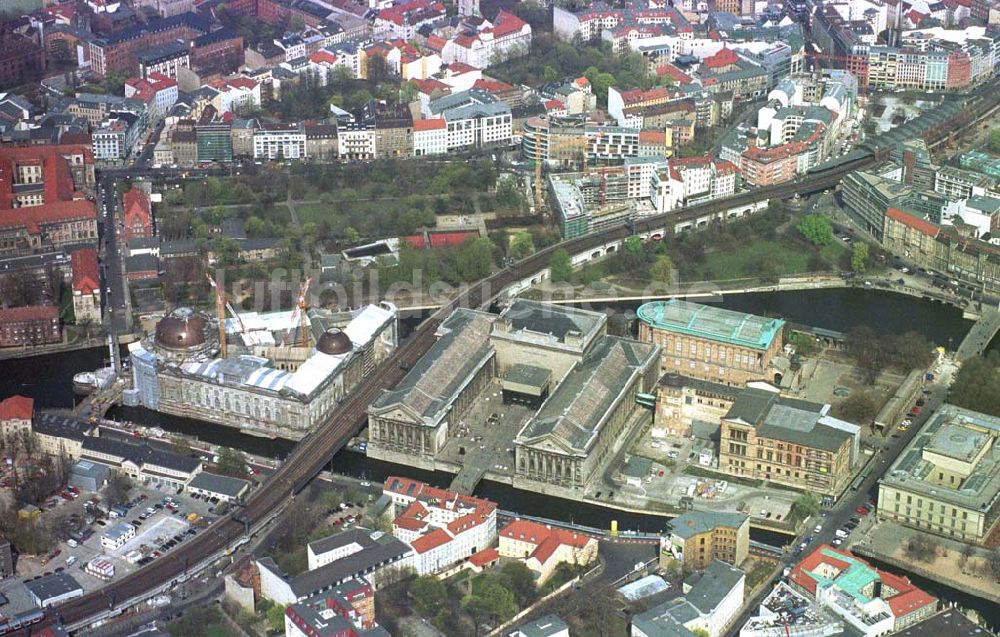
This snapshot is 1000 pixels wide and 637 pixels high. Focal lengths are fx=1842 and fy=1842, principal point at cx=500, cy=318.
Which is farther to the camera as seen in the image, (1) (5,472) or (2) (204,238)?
(2) (204,238)

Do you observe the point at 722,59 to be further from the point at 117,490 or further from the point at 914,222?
the point at 117,490

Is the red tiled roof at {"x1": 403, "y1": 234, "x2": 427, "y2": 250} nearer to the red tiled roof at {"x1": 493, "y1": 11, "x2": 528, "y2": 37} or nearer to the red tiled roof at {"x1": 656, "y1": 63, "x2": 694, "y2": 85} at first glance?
the red tiled roof at {"x1": 656, "y1": 63, "x2": 694, "y2": 85}

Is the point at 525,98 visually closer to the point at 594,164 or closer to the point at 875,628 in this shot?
the point at 594,164

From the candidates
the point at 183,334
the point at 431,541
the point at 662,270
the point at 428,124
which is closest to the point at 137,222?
the point at 183,334

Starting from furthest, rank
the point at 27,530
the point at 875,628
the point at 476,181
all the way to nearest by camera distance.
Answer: the point at 476,181, the point at 27,530, the point at 875,628

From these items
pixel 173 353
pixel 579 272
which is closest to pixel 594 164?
pixel 579 272

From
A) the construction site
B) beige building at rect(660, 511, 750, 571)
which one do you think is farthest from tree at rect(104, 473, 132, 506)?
beige building at rect(660, 511, 750, 571)
